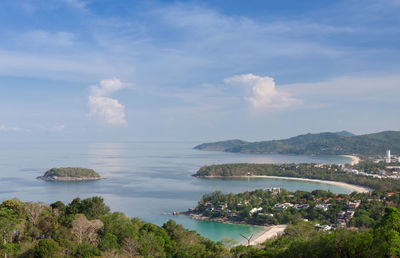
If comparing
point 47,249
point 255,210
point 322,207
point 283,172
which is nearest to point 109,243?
point 47,249

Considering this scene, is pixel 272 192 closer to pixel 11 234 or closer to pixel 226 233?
pixel 226 233

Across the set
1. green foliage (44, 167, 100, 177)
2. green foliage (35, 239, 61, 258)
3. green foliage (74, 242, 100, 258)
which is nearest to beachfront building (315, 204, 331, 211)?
green foliage (74, 242, 100, 258)

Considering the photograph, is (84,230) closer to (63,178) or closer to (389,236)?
(389,236)

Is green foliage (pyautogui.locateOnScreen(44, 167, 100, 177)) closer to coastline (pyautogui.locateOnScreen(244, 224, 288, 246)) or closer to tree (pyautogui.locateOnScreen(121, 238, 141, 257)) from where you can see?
coastline (pyautogui.locateOnScreen(244, 224, 288, 246))

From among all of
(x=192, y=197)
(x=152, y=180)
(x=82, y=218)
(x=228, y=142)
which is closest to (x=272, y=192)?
(x=192, y=197)

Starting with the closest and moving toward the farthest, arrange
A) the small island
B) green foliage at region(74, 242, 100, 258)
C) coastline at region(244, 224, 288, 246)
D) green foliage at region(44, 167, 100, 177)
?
1. green foliage at region(74, 242, 100, 258)
2. coastline at region(244, 224, 288, 246)
3. the small island
4. green foliage at region(44, 167, 100, 177)

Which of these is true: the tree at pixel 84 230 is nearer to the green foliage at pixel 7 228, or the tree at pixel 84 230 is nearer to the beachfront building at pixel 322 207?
the green foliage at pixel 7 228

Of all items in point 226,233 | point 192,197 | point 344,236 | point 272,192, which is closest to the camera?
point 344,236
